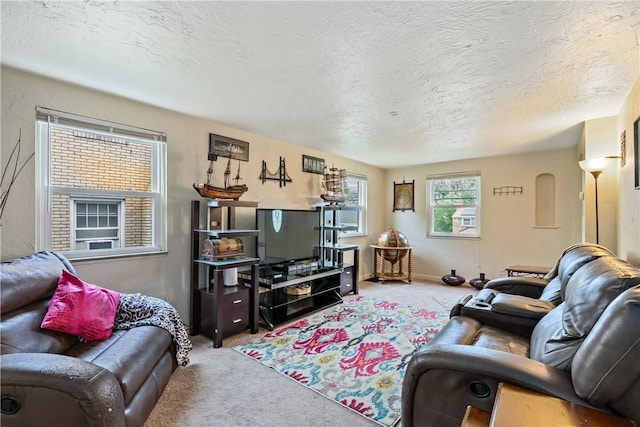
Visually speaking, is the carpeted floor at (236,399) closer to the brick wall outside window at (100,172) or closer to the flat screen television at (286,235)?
the flat screen television at (286,235)

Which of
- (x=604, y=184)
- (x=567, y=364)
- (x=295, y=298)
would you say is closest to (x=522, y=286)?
(x=604, y=184)

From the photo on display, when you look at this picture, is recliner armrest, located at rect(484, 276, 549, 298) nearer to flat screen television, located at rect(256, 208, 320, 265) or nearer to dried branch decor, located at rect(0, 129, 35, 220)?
flat screen television, located at rect(256, 208, 320, 265)

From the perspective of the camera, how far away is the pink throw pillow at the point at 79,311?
6.00 ft

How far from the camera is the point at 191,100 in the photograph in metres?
2.81

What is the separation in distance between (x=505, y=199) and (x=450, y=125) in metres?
2.58

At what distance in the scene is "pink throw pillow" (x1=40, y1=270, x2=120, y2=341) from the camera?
1.83 meters

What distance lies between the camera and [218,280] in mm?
2906

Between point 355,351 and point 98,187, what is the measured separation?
9.20ft

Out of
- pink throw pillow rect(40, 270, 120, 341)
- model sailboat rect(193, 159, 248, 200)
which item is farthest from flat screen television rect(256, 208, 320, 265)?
pink throw pillow rect(40, 270, 120, 341)

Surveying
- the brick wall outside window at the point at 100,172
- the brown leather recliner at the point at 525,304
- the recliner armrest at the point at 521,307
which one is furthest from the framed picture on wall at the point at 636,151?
the brick wall outside window at the point at 100,172

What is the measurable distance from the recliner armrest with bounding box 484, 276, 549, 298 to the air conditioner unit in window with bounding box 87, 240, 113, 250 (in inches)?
145

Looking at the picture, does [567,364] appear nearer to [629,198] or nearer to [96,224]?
[629,198]

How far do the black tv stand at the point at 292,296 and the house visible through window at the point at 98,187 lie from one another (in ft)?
4.16

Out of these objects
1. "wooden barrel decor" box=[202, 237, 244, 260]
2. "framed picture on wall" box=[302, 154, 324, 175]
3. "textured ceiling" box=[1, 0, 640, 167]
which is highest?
"textured ceiling" box=[1, 0, 640, 167]
